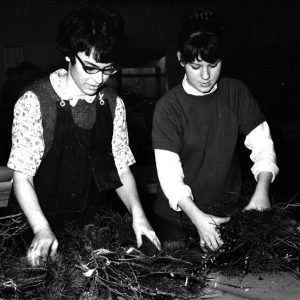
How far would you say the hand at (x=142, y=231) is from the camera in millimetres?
1342

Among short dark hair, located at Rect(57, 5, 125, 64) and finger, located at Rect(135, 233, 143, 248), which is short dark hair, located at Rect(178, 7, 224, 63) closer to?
short dark hair, located at Rect(57, 5, 125, 64)

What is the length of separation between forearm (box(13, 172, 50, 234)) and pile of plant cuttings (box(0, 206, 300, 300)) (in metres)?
0.09

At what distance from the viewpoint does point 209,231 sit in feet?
4.46

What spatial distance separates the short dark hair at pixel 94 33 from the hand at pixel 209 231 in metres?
0.57

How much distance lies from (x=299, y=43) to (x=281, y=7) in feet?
8.67

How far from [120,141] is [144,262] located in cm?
54

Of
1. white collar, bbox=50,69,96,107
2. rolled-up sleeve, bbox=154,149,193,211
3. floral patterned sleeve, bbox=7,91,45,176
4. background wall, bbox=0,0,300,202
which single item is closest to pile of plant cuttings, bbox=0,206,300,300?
rolled-up sleeve, bbox=154,149,193,211

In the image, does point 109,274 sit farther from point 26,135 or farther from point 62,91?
point 62,91

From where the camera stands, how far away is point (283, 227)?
140 centimetres

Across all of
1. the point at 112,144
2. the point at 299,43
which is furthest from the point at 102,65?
the point at 299,43

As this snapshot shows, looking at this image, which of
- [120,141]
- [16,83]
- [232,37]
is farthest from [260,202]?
[232,37]

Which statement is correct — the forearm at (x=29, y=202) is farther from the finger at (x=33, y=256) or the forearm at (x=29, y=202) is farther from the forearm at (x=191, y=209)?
the forearm at (x=191, y=209)

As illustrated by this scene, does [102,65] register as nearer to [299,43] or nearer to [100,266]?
[100,266]

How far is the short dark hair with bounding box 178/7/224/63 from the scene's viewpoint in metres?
1.50
